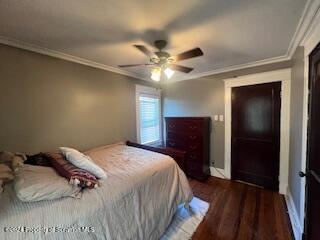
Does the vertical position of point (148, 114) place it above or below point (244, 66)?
below

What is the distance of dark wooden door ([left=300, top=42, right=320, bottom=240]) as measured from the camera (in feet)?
4.21

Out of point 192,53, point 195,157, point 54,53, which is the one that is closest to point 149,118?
point 195,157

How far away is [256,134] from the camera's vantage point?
2.88 m

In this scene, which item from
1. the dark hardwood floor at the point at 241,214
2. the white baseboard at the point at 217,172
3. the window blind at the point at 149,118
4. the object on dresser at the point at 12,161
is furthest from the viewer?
the window blind at the point at 149,118

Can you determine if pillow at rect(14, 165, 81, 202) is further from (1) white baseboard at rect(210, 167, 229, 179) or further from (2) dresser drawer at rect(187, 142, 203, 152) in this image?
(1) white baseboard at rect(210, 167, 229, 179)

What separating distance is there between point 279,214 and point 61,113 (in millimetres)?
3408

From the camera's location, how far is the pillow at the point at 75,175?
134cm

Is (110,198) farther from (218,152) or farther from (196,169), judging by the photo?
(218,152)

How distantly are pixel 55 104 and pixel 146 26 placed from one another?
1.72 m

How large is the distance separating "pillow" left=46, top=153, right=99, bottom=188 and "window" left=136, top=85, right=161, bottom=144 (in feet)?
6.75

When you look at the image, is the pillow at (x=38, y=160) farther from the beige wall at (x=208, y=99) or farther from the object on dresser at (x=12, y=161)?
the beige wall at (x=208, y=99)

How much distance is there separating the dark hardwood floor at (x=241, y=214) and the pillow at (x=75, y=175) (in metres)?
1.33

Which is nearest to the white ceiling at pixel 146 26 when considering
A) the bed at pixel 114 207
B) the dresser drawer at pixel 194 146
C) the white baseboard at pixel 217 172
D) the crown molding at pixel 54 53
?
the crown molding at pixel 54 53

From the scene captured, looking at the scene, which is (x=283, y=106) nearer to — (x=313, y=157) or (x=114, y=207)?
(x=313, y=157)
